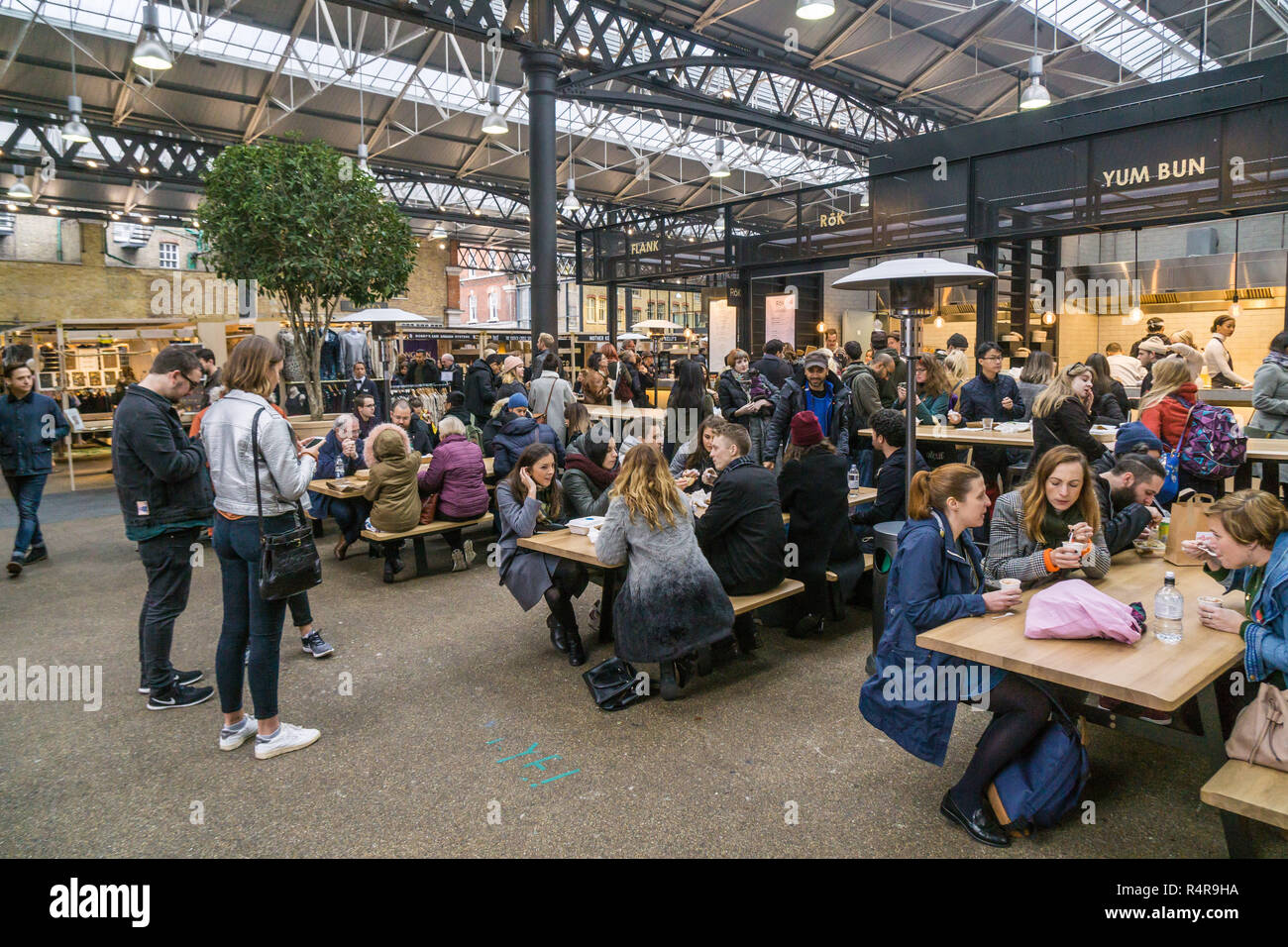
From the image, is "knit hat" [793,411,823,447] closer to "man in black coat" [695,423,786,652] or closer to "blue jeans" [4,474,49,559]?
"man in black coat" [695,423,786,652]

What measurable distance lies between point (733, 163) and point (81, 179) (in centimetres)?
1618

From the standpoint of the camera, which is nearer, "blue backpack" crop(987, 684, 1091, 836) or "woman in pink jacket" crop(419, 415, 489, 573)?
"blue backpack" crop(987, 684, 1091, 836)

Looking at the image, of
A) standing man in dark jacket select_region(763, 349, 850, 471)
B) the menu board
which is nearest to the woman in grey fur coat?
standing man in dark jacket select_region(763, 349, 850, 471)

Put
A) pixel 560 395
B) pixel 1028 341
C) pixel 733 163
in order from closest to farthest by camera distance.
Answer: pixel 560 395 < pixel 1028 341 < pixel 733 163

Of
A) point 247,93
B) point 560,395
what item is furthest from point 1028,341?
point 247,93

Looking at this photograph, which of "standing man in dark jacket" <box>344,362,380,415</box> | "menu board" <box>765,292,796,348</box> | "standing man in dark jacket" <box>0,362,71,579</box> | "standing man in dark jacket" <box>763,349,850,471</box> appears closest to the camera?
"standing man in dark jacket" <box>0,362,71,579</box>

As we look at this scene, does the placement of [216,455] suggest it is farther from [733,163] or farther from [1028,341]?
[733,163]

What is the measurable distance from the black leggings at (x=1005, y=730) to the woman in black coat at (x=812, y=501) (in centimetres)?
167

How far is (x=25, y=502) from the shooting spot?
6.41 metres

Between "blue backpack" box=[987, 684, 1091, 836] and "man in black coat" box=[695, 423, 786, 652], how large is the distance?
1.55 metres

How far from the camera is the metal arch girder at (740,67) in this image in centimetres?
1273

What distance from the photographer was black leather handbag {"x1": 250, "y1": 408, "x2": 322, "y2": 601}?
3.10 m

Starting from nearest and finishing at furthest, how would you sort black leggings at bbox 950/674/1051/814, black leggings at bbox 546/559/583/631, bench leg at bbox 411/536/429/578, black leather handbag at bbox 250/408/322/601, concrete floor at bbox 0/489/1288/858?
black leggings at bbox 950/674/1051/814 → concrete floor at bbox 0/489/1288/858 → black leather handbag at bbox 250/408/322/601 → black leggings at bbox 546/559/583/631 → bench leg at bbox 411/536/429/578

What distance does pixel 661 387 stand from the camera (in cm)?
1638
